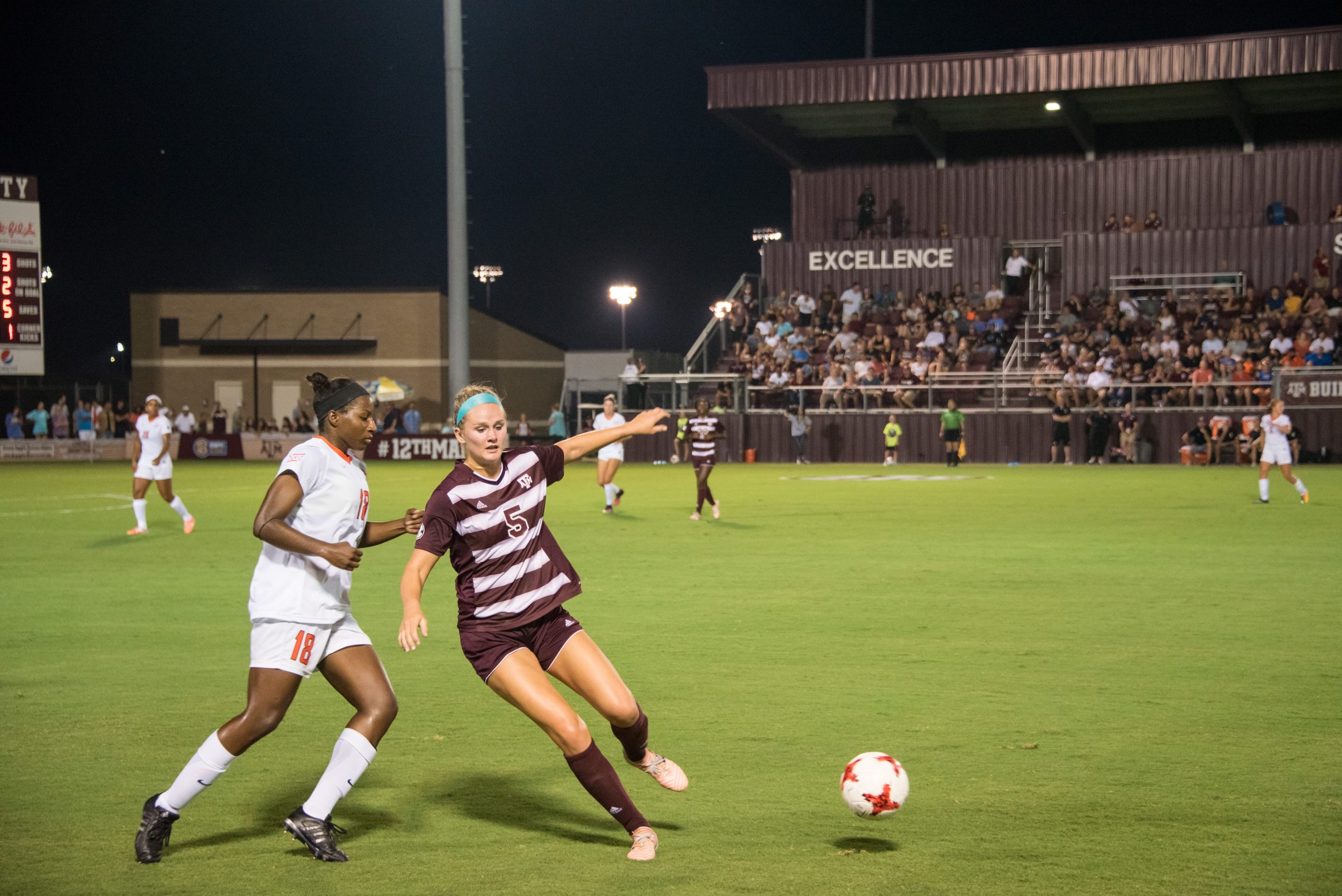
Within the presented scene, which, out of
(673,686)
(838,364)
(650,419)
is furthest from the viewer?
(838,364)

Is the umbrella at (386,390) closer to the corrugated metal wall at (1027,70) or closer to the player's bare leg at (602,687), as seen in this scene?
the corrugated metal wall at (1027,70)

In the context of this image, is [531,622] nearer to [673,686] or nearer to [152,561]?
[673,686]

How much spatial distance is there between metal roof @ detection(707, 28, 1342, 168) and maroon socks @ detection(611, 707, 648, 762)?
40444 millimetres

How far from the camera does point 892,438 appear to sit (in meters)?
37.6

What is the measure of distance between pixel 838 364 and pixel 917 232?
32.3 feet

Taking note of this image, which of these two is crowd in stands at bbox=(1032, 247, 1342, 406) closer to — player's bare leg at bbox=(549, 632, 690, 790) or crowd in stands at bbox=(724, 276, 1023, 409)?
crowd in stands at bbox=(724, 276, 1023, 409)

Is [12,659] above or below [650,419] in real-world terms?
below

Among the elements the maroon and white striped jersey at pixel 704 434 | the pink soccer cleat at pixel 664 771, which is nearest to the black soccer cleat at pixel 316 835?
the pink soccer cleat at pixel 664 771

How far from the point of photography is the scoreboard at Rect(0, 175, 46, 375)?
112 feet

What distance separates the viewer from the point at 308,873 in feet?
17.0

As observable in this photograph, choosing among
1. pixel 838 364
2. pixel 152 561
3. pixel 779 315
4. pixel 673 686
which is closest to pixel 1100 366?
pixel 838 364

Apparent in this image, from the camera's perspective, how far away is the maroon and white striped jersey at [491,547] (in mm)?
5457

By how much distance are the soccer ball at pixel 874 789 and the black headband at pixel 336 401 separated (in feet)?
8.51

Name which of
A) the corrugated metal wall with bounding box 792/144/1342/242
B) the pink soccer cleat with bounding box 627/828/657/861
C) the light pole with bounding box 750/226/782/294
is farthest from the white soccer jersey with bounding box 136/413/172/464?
the corrugated metal wall with bounding box 792/144/1342/242
